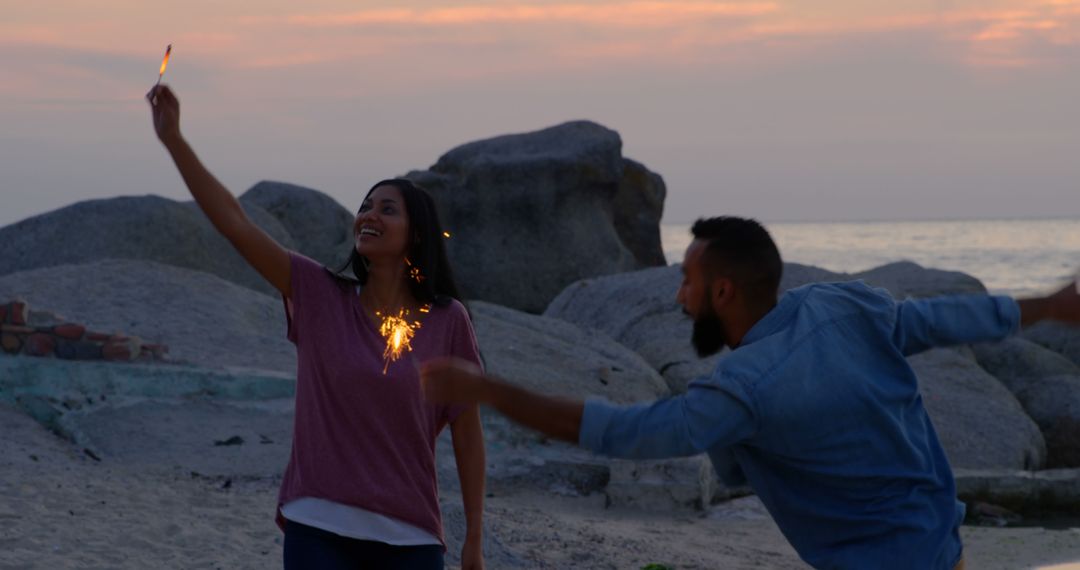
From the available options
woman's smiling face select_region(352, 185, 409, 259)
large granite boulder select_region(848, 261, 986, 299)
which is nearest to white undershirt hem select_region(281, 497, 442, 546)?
woman's smiling face select_region(352, 185, 409, 259)

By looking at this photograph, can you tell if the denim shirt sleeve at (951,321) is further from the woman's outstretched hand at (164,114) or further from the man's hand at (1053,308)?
the woman's outstretched hand at (164,114)

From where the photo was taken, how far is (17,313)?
10.2 metres

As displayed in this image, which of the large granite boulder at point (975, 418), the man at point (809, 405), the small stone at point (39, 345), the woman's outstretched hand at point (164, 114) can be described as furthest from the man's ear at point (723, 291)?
the large granite boulder at point (975, 418)

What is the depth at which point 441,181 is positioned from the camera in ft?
78.1

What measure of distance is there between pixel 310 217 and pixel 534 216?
159 inches

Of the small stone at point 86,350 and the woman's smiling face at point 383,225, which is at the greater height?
the woman's smiling face at point 383,225

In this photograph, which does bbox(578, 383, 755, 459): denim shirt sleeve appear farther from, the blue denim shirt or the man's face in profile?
the man's face in profile

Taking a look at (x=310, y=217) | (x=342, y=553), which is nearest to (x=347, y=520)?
(x=342, y=553)

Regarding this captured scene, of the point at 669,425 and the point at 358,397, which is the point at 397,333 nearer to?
the point at 358,397

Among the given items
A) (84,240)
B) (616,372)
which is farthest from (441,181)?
(616,372)

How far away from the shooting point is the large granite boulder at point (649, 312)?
14164mm

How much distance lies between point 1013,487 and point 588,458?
335cm

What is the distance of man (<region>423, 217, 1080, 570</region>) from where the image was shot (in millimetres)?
2689

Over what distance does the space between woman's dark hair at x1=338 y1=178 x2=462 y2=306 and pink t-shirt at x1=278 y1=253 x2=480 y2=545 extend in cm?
21
